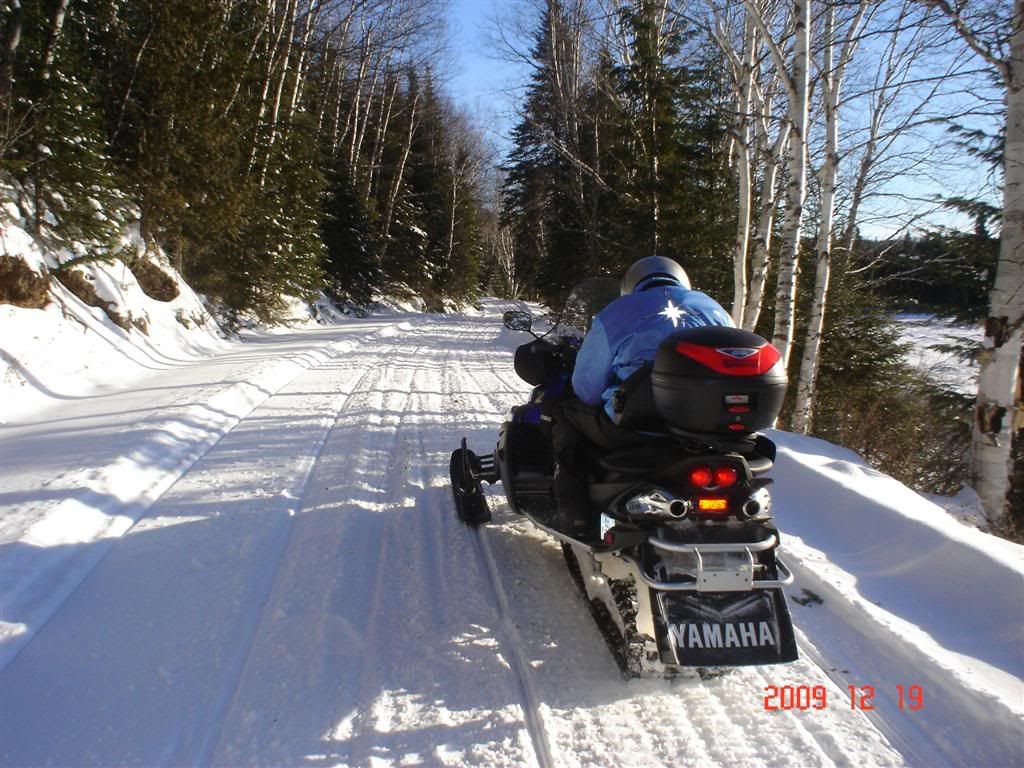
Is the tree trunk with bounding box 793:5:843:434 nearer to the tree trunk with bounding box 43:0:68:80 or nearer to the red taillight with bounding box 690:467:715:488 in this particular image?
the red taillight with bounding box 690:467:715:488

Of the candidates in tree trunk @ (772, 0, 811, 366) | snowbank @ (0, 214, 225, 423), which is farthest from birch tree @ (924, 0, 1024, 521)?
snowbank @ (0, 214, 225, 423)

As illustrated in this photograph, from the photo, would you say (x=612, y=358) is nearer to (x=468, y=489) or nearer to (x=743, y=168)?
(x=468, y=489)

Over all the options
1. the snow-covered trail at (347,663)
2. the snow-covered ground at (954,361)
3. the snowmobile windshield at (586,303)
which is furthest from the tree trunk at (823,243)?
the snow-covered trail at (347,663)

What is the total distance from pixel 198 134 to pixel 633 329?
11512 mm

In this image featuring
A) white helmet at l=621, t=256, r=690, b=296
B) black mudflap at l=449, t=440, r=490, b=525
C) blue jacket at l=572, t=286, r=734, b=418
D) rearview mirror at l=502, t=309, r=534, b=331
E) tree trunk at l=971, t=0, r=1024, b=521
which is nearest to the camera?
blue jacket at l=572, t=286, r=734, b=418

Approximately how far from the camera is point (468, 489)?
4336mm

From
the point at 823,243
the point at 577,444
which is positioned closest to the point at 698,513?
the point at 577,444

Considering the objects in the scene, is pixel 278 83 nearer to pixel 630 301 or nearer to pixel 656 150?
pixel 656 150

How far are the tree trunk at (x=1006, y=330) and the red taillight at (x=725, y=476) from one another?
12.2ft

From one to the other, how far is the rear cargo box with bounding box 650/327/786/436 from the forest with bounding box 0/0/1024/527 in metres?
3.60

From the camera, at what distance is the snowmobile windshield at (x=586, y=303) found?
4160 millimetres

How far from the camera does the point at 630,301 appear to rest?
9.69 feet

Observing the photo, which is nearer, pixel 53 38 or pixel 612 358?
pixel 612 358

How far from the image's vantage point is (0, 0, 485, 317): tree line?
8.46m
